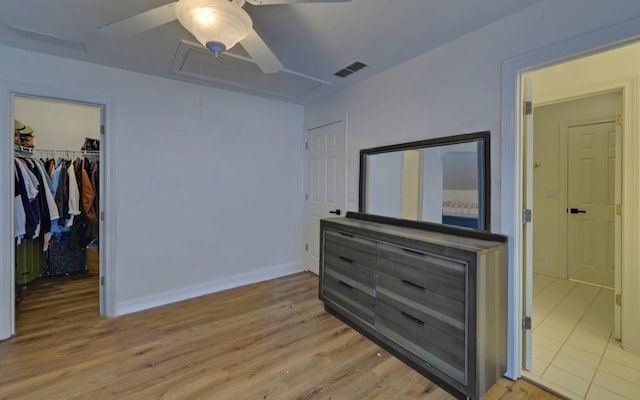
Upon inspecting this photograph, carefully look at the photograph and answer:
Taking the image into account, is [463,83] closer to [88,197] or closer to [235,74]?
[235,74]

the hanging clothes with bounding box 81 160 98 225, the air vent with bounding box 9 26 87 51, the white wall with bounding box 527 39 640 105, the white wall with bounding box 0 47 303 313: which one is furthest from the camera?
the hanging clothes with bounding box 81 160 98 225

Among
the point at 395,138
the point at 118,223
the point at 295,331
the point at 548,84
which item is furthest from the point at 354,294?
the point at 548,84

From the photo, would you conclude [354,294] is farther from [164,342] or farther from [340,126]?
[340,126]

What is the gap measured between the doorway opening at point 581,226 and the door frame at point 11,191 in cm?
349

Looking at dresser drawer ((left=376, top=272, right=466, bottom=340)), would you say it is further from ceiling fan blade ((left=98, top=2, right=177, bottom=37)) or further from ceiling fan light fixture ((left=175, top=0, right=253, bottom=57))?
ceiling fan blade ((left=98, top=2, right=177, bottom=37))

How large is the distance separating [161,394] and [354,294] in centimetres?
151

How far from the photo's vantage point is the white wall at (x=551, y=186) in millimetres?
3795

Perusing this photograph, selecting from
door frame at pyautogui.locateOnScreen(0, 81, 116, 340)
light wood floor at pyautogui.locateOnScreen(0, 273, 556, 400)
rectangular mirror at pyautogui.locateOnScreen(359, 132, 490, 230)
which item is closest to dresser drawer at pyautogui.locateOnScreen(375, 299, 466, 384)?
light wood floor at pyautogui.locateOnScreen(0, 273, 556, 400)

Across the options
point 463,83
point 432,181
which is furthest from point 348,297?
point 463,83

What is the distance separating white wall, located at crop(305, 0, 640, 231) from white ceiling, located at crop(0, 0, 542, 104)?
4.0 inches

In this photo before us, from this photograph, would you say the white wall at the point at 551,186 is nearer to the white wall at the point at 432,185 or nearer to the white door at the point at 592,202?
the white door at the point at 592,202

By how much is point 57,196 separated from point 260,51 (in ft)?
11.4

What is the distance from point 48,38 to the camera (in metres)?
2.16

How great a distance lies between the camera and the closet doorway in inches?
118
